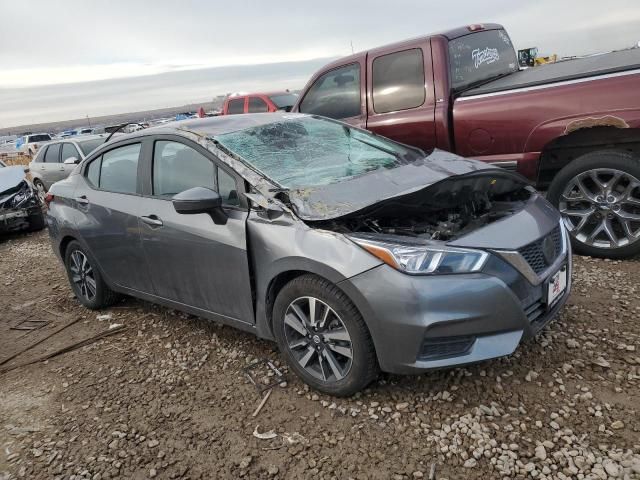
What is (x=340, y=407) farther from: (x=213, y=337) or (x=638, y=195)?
(x=638, y=195)

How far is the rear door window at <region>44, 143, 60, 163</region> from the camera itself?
1184 cm

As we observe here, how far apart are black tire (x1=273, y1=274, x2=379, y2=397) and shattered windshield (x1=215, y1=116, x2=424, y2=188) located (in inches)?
25.7

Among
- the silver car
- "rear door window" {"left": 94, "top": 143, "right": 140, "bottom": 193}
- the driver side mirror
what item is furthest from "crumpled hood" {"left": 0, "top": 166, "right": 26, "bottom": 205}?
the driver side mirror

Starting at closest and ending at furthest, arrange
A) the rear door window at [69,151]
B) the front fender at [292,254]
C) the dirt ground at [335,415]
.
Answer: the dirt ground at [335,415]
the front fender at [292,254]
the rear door window at [69,151]

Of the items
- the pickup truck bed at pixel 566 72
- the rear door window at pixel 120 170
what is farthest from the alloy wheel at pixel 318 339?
the pickup truck bed at pixel 566 72

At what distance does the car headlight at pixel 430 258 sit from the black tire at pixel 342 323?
330mm

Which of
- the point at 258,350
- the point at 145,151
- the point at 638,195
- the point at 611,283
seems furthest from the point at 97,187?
the point at 638,195

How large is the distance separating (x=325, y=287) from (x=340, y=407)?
70cm

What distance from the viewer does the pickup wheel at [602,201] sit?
163 inches

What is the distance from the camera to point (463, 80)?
5.10 metres

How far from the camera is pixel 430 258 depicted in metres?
2.53

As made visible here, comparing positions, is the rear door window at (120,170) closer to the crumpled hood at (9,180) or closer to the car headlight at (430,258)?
the car headlight at (430,258)

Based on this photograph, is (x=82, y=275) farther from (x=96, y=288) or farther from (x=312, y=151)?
(x=312, y=151)

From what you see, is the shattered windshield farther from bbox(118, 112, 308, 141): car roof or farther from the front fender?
the front fender
